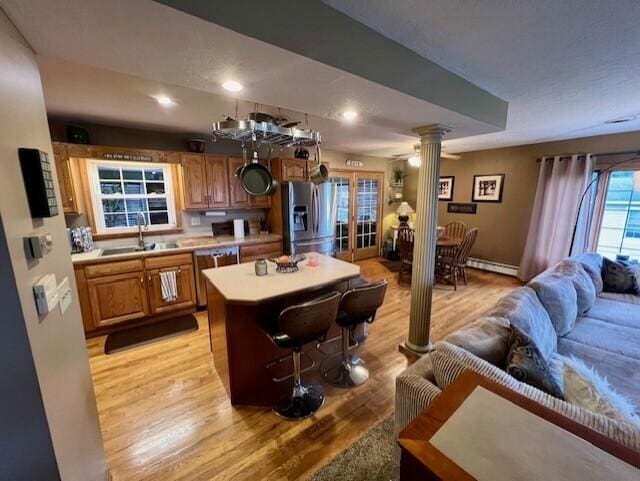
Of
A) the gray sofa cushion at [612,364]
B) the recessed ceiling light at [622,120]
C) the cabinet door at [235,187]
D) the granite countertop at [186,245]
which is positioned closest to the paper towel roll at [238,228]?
the granite countertop at [186,245]

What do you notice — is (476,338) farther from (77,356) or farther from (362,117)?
(77,356)

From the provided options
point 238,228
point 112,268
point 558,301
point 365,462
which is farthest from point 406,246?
point 112,268

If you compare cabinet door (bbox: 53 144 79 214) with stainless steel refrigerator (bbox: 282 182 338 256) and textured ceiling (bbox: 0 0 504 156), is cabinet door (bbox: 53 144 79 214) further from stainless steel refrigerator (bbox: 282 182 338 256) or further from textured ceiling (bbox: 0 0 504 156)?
stainless steel refrigerator (bbox: 282 182 338 256)

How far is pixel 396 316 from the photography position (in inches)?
133

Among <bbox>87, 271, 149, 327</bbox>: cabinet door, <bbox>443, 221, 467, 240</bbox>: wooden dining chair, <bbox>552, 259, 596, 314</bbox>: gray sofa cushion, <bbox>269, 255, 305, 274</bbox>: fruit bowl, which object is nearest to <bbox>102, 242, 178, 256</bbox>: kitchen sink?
<bbox>87, 271, 149, 327</bbox>: cabinet door

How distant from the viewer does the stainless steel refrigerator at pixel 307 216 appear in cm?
387

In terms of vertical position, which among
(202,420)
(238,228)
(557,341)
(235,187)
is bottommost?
(202,420)

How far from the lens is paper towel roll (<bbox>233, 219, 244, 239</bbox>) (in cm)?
393

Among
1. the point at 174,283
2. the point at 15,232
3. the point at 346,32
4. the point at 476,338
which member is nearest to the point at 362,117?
the point at 346,32

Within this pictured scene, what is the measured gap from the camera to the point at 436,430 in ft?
2.65

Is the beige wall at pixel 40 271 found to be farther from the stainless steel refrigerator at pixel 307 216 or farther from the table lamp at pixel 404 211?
the table lamp at pixel 404 211

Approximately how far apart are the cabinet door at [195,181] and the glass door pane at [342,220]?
2503mm

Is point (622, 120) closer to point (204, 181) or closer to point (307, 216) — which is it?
point (307, 216)

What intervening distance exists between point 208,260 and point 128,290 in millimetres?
879
